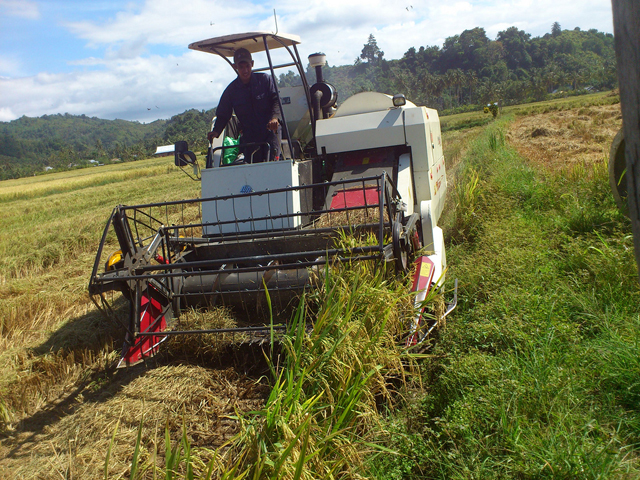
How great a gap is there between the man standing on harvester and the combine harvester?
6.6 inches

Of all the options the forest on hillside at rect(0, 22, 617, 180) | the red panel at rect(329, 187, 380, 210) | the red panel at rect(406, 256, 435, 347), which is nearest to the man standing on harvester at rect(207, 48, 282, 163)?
the red panel at rect(329, 187, 380, 210)

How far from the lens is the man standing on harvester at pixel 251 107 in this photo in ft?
16.1

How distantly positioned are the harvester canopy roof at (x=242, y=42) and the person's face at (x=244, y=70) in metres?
0.23

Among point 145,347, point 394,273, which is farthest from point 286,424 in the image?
point 145,347

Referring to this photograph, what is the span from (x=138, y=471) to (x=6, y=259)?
6.24 metres

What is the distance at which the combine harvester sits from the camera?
3.34m

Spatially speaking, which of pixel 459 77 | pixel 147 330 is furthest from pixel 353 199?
pixel 459 77

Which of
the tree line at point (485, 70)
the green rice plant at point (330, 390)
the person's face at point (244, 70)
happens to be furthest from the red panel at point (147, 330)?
the tree line at point (485, 70)

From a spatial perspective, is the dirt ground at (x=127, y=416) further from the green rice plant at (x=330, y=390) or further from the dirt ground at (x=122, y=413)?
the green rice plant at (x=330, y=390)

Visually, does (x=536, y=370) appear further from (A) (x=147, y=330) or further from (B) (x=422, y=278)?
(A) (x=147, y=330)

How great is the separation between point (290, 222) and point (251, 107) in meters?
1.50

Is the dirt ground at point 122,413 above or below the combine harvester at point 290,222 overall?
below

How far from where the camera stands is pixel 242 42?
194 inches

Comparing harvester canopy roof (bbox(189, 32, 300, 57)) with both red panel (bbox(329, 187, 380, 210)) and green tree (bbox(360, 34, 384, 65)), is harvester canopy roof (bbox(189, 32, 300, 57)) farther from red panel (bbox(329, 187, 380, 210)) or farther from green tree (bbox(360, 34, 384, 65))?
green tree (bbox(360, 34, 384, 65))
